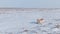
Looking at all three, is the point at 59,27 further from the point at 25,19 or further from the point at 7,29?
the point at 7,29

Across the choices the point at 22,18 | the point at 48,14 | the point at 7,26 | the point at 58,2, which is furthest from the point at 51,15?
the point at 7,26

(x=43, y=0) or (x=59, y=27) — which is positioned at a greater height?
(x=43, y=0)

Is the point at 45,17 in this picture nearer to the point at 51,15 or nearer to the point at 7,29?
the point at 51,15

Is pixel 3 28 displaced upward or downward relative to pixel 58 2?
downward

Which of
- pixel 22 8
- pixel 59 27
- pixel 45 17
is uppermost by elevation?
pixel 22 8

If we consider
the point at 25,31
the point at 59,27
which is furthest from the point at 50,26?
the point at 25,31

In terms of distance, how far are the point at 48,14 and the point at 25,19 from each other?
0.67 ft

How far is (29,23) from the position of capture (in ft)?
2.86

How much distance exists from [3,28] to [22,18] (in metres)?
0.18

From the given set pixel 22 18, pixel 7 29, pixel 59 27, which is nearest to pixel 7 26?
pixel 7 29

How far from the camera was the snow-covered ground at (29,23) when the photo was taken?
2.80ft

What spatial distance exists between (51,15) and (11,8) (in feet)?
1.15

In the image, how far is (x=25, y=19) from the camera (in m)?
0.87

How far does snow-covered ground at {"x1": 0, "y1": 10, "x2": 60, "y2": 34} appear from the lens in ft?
2.80
